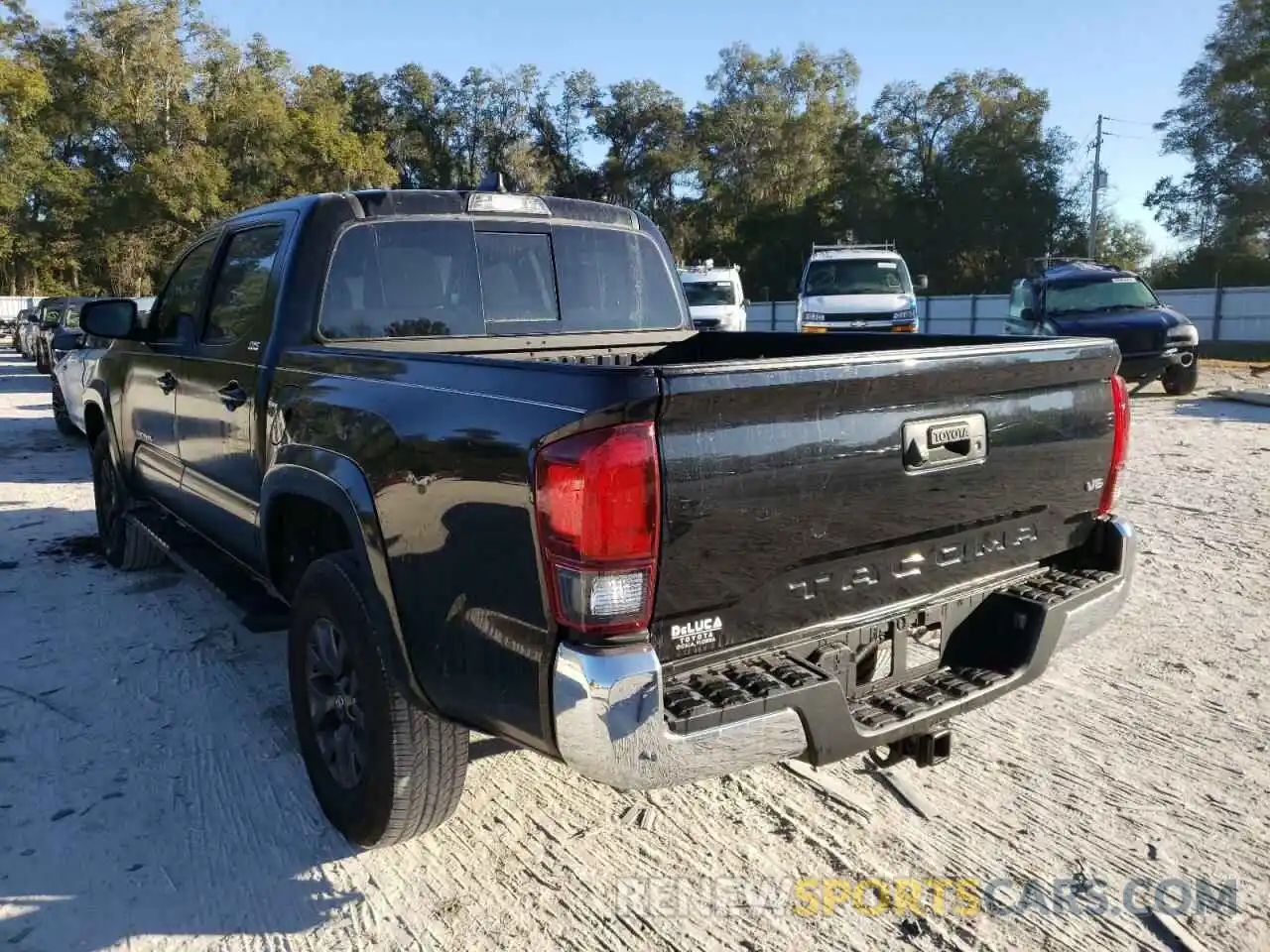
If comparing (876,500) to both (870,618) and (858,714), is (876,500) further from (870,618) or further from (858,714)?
(858,714)

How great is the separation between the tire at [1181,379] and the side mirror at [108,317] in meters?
14.2

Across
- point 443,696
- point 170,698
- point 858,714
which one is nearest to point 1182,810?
point 858,714

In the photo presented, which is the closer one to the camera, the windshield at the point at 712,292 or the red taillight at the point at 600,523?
the red taillight at the point at 600,523

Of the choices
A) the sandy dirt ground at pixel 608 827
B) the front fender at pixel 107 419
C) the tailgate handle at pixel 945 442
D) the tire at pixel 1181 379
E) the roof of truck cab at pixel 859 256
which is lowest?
the sandy dirt ground at pixel 608 827

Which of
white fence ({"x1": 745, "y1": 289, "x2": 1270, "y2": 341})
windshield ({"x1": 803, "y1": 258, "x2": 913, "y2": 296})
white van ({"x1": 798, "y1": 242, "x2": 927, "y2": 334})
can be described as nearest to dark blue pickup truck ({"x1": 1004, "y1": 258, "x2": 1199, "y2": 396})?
white van ({"x1": 798, "y1": 242, "x2": 927, "y2": 334})

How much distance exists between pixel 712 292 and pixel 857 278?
10.1ft

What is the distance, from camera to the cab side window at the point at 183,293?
15.0 feet

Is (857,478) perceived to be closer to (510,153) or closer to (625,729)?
(625,729)

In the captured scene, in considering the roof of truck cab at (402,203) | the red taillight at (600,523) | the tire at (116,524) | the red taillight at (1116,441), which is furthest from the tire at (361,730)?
the tire at (116,524)

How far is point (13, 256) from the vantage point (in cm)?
4641

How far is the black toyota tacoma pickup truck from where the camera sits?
2.23 meters

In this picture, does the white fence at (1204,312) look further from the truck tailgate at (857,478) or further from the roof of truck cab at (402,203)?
the truck tailgate at (857,478)

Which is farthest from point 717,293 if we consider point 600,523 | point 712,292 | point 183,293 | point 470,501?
point 600,523

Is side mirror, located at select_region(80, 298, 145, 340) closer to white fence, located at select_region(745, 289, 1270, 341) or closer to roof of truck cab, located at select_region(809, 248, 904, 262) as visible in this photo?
roof of truck cab, located at select_region(809, 248, 904, 262)
